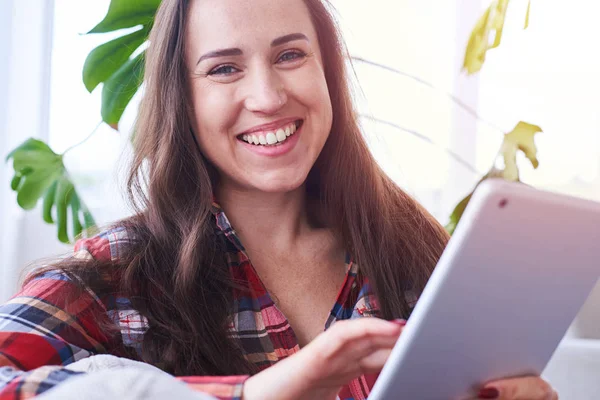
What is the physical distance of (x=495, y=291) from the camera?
0.80 metres

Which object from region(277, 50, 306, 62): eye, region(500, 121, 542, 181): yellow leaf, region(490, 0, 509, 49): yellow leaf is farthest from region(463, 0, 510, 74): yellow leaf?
region(277, 50, 306, 62): eye

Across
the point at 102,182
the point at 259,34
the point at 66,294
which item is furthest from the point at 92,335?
the point at 102,182

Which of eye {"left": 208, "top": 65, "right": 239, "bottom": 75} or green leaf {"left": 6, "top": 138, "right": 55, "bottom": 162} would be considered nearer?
eye {"left": 208, "top": 65, "right": 239, "bottom": 75}

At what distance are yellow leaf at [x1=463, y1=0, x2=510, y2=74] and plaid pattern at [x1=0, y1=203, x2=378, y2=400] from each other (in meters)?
0.80

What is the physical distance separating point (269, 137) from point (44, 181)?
102 cm

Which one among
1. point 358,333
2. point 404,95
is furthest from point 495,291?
point 404,95

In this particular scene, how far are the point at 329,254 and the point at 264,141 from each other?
0.30m

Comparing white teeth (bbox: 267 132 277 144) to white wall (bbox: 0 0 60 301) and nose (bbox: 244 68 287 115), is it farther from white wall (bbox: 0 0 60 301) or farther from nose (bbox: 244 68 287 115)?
white wall (bbox: 0 0 60 301)

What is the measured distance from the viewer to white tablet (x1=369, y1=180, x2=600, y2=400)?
0.74 metres

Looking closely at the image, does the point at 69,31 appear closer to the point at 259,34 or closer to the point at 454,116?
the point at 454,116

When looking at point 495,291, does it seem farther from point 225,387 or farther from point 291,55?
point 291,55

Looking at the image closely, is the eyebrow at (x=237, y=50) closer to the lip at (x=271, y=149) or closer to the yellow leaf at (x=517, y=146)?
the lip at (x=271, y=149)

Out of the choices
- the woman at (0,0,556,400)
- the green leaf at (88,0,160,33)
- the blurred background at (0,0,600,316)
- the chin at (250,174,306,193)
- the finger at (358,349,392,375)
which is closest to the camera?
the finger at (358,349,392,375)

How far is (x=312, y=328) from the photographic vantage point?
4.68ft
